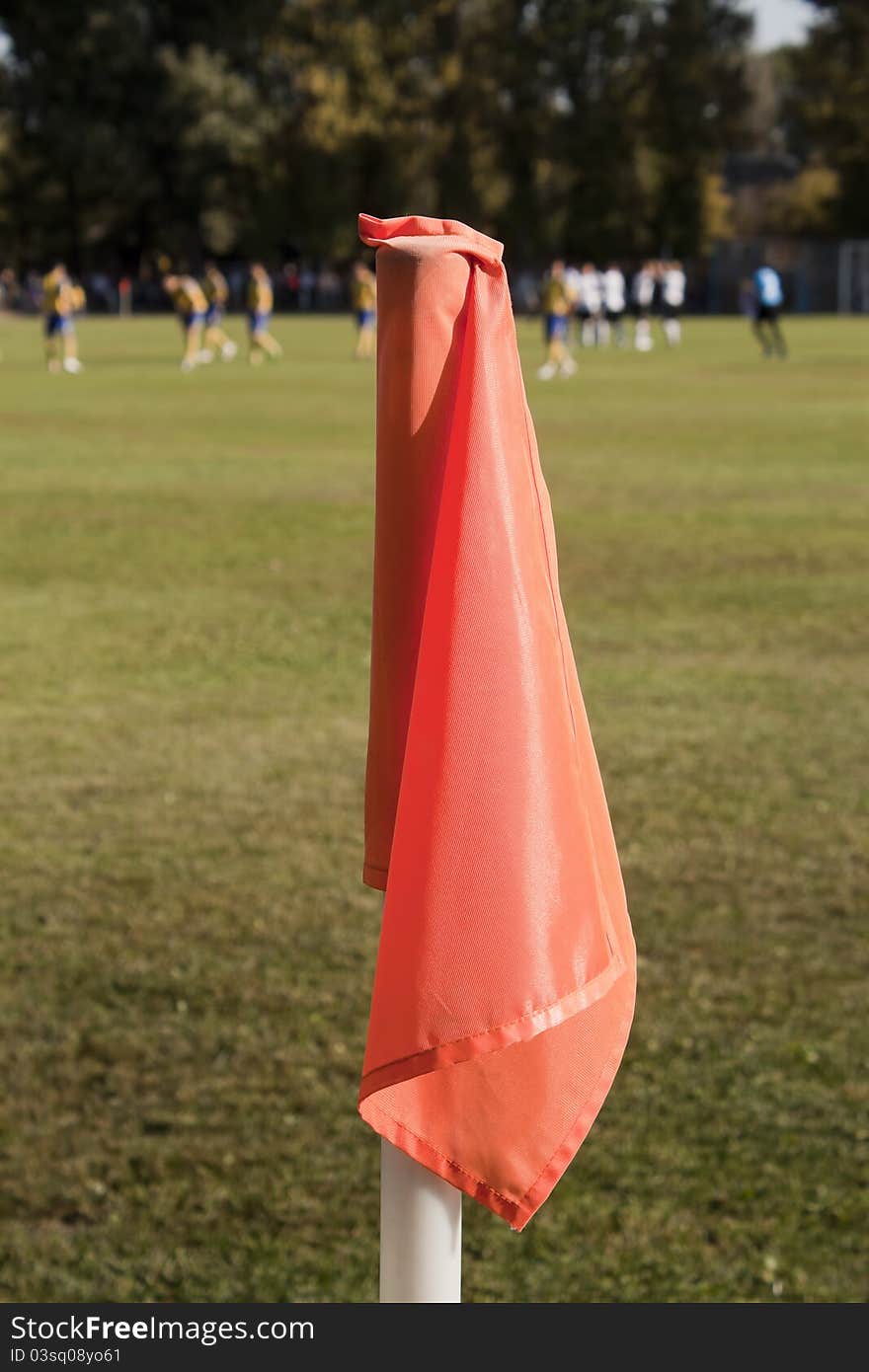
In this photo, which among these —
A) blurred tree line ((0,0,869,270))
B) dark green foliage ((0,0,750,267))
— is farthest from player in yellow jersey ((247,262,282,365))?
dark green foliage ((0,0,750,267))

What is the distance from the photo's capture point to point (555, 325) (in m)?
33.7

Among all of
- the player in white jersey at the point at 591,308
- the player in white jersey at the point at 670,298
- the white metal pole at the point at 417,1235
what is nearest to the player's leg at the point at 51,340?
the player in white jersey at the point at 591,308

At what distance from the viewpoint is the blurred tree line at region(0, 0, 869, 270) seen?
75812 millimetres

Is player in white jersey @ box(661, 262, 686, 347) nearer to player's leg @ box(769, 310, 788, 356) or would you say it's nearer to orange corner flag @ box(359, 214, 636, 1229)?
player's leg @ box(769, 310, 788, 356)

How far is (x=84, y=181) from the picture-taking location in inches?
3019

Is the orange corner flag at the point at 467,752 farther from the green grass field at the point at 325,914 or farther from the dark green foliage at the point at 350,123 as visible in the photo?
the dark green foliage at the point at 350,123

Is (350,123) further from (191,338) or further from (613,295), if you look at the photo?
(191,338)

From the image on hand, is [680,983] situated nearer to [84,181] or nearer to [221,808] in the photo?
[221,808]

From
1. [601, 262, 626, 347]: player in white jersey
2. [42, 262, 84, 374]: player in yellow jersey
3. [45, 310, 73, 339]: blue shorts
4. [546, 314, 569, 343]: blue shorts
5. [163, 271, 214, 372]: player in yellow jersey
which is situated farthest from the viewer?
[601, 262, 626, 347]: player in white jersey

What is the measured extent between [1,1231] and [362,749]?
13.6 ft

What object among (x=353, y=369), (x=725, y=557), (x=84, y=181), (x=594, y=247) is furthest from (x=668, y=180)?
(x=725, y=557)

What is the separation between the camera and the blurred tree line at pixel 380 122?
75.8m

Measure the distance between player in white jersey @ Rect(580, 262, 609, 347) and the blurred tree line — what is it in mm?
28015
